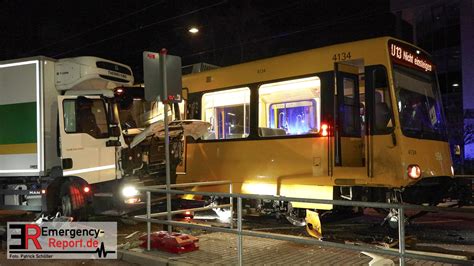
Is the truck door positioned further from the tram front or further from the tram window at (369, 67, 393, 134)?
the tram front

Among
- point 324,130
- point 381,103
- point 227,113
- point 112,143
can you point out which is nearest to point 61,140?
point 112,143

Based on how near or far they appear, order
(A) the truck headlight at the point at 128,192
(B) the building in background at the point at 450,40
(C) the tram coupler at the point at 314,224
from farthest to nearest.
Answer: (B) the building in background at the point at 450,40 < (A) the truck headlight at the point at 128,192 < (C) the tram coupler at the point at 314,224

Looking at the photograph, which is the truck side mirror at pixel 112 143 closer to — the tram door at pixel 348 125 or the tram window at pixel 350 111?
the tram door at pixel 348 125

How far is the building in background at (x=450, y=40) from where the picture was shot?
27.6 meters

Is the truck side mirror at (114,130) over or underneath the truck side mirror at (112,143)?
over

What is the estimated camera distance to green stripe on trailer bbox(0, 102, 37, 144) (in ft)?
33.4

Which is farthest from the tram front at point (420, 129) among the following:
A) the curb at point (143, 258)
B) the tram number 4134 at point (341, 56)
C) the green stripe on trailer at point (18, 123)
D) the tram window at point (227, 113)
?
the green stripe on trailer at point (18, 123)

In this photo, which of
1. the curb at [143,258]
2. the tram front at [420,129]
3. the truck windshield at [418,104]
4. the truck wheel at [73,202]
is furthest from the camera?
the truck wheel at [73,202]

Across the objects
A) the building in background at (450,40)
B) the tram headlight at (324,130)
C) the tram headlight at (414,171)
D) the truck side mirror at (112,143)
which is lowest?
the tram headlight at (414,171)

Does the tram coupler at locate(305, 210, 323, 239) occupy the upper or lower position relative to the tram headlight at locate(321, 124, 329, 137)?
lower

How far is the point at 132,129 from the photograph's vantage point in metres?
10.9

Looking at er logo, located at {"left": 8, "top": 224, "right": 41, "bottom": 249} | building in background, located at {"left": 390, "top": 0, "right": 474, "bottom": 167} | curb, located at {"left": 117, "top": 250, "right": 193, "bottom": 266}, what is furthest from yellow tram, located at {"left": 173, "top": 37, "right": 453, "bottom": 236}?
building in background, located at {"left": 390, "top": 0, "right": 474, "bottom": 167}

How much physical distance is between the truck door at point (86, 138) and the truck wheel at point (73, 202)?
1.10 ft

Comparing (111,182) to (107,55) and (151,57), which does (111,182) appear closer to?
(151,57)
